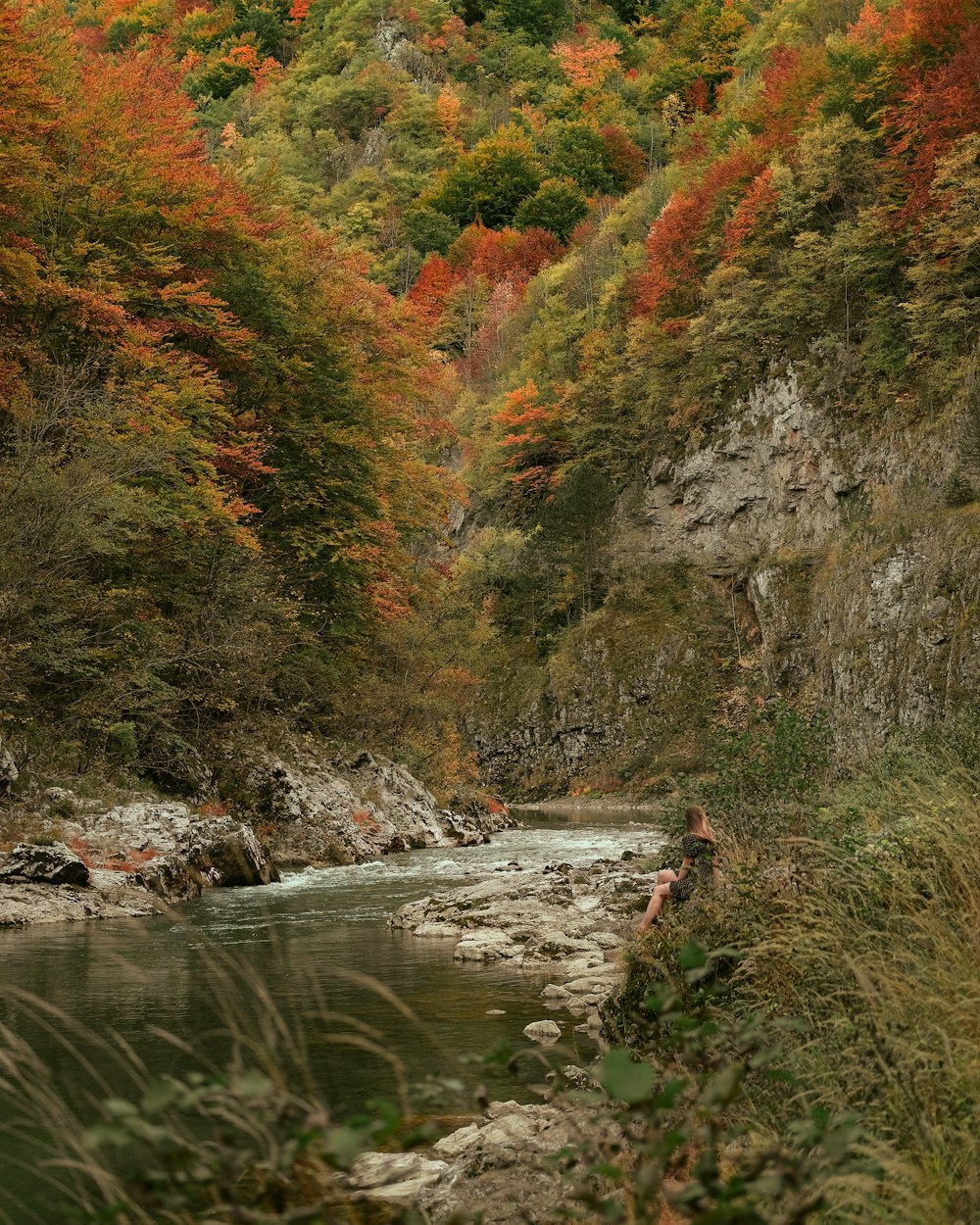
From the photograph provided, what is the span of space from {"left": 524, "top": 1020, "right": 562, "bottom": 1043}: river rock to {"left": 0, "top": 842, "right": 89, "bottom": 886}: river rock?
8388 millimetres

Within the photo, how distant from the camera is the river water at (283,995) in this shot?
7.00 metres

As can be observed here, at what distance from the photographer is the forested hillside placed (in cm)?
2011

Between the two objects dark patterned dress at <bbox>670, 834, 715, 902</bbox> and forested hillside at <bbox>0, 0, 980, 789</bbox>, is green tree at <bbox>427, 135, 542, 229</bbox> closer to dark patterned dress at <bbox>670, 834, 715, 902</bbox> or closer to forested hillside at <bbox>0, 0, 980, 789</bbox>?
forested hillside at <bbox>0, 0, 980, 789</bbox>

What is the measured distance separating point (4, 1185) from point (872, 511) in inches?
1409

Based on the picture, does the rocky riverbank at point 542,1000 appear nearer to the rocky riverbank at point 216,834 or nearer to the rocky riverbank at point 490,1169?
the rocky riverbank at point 490,1169

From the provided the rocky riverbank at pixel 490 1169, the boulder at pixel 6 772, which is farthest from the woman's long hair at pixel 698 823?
the boulder at pixel 6 772

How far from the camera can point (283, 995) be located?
934cm

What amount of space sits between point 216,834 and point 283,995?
29.8 ft

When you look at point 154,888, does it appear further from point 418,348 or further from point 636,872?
point 418,348

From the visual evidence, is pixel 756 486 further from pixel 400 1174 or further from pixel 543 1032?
pixel 400 1174

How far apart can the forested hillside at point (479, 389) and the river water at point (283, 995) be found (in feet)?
18.0

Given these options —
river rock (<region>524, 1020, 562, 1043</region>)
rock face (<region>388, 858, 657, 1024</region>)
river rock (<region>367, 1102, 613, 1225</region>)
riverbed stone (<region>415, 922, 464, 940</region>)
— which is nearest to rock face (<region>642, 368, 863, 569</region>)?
rock face (<region>388, 858, 657, 1024</region>)

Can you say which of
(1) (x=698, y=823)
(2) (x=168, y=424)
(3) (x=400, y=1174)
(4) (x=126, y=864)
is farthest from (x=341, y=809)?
(3) (x=400, y=1174)

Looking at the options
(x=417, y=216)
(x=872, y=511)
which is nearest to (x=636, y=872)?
(x=872, y=511)
